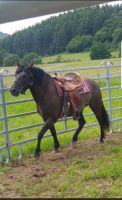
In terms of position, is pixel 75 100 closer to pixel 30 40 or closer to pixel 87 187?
pixel 87 187

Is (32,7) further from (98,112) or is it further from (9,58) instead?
(98,112)

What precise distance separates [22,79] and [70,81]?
1087mm

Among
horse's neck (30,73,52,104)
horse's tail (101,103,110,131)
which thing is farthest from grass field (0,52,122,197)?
horse's neck (30,73,52,104)

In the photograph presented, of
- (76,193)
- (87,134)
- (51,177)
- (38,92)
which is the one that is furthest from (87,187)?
(87,134)

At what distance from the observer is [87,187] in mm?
3119

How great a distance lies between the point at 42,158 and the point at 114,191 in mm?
2038

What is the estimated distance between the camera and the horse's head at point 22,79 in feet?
14.6

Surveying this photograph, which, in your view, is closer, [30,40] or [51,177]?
[30,40]

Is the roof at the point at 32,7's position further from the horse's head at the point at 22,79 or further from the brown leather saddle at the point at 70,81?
the brown leather saddle at the point at 70,81

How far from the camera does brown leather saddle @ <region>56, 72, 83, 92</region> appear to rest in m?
5.13

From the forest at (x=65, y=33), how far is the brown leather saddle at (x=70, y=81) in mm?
459

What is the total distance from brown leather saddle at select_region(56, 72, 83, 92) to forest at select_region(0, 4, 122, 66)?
18.1 inches

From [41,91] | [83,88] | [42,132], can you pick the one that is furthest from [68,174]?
[83,88]

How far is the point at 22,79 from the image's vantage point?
4523 mm
